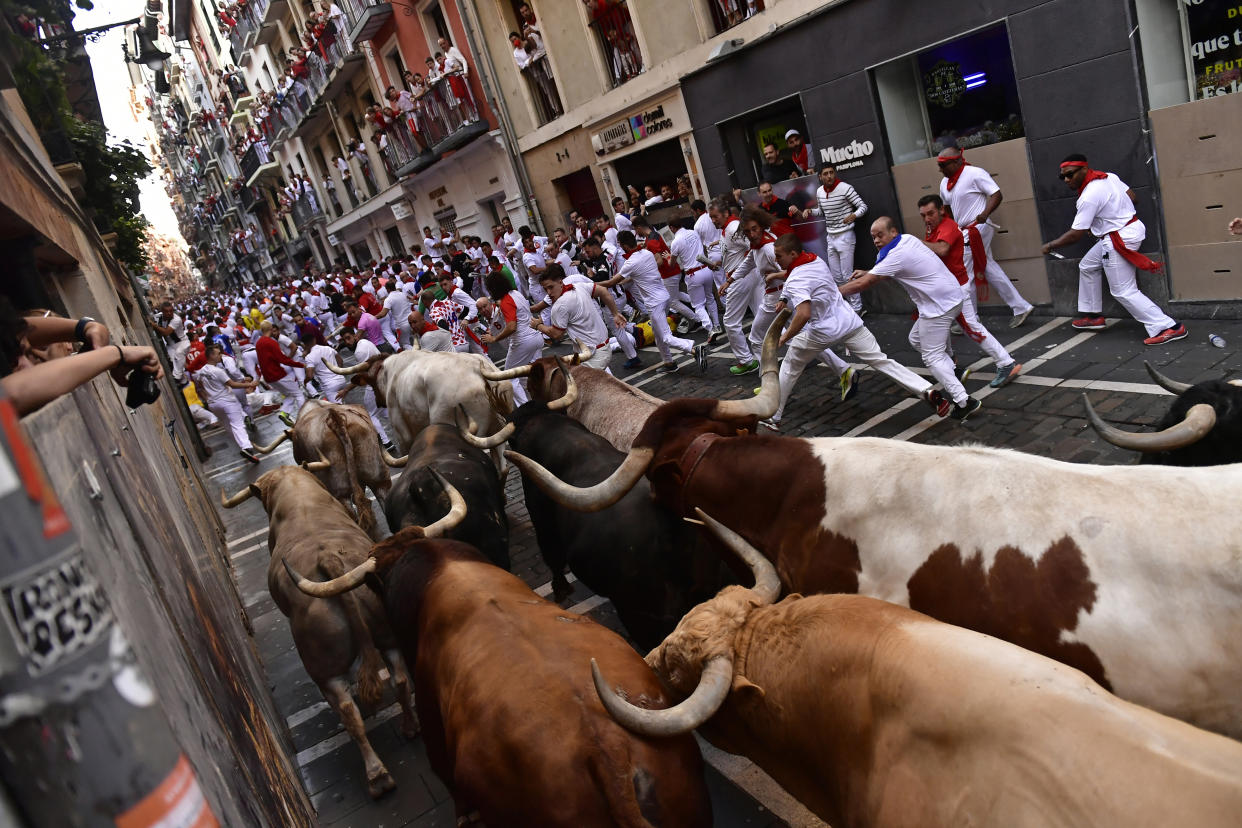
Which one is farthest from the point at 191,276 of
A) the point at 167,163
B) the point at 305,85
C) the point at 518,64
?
the point at 518,64

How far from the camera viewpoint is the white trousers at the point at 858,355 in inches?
304

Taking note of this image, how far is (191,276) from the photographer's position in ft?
421

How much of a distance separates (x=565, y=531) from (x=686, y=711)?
2605mm

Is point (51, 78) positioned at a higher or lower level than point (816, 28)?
higher

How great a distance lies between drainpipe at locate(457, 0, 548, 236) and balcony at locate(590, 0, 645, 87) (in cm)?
490

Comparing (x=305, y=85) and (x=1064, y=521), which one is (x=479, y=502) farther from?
(x=305, y=85)

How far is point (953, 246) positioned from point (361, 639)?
21.0 ft

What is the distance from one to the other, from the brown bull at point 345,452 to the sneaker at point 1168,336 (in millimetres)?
7493

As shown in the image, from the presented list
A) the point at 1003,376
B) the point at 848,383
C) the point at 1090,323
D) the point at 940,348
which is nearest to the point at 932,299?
the point at 940,348

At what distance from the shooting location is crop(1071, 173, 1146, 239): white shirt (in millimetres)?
8250

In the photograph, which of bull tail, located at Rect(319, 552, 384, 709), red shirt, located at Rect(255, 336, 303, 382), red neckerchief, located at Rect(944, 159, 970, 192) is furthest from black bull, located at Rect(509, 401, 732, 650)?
red shirt, located at Rect(255, 336, 303, 382)

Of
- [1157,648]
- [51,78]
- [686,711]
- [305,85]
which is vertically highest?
[305,85]

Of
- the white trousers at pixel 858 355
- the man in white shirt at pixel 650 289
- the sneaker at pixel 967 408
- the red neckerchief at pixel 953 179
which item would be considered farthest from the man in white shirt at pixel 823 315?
the man in white shirt at pixel 650 289

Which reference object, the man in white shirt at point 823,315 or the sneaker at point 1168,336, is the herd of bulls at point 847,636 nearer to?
the man in white shirt at point 823,315
